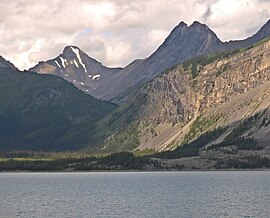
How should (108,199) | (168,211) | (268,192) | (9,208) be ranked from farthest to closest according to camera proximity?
(268,192) < (108,199) < (9,208) < (168,211)

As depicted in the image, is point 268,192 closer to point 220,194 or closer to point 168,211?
point 220,194

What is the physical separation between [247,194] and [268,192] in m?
10.6

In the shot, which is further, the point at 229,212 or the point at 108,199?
the point at 108,199

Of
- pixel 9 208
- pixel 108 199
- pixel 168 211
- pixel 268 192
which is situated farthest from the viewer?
pixel 268 192

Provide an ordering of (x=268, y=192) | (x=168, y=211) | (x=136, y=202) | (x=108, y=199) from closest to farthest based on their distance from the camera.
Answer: (x=168, y=211) < (x=136, y=202) < (x=108, y=199) < (x=268, y=192)

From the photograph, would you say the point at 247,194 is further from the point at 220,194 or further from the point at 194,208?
the point at 194,208

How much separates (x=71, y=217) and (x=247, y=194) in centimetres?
6649

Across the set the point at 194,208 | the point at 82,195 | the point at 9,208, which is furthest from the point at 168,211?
the point at 82,195

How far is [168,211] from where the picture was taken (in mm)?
127750

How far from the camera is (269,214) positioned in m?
118

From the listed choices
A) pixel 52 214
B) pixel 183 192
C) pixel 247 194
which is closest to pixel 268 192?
pixel 247 194

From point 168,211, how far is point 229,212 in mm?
13200

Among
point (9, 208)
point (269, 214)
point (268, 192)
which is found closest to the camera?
point (269, 214)

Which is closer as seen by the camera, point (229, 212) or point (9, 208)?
point (229, 212)
